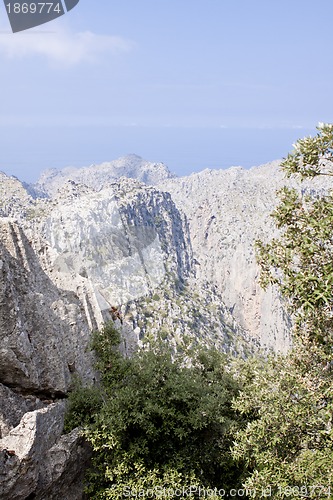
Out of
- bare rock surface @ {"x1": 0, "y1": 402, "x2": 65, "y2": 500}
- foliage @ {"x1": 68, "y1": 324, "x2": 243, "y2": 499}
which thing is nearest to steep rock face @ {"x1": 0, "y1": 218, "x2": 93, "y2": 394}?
bare rock surface @ {"x1": 0, "y1": 402, "x2": 65, "y2": 500}

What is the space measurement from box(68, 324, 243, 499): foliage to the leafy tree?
268 inches

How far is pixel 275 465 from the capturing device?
15750 millimetres

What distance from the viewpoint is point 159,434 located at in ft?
76.7

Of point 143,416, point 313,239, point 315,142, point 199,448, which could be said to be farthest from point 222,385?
point 315,142

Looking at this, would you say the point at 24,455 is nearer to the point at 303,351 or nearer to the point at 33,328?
the point at 33,328

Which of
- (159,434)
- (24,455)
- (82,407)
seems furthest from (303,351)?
(82,407)

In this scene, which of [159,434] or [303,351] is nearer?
[303,351]

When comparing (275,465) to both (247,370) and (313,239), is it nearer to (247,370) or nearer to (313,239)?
(313,239)

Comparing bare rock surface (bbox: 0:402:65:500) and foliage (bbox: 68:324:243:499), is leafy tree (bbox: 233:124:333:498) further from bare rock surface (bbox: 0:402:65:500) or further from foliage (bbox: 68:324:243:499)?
bare rock surface (bbox: 0:402:65:500)

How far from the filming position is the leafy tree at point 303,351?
13.8m

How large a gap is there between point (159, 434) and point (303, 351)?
37.5 feet

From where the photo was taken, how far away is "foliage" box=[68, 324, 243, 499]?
71.2 feet

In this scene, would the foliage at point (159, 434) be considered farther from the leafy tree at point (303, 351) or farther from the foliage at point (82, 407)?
the leafy tree at point (303, 351)

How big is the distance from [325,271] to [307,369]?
18.4 feet
